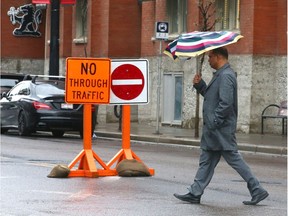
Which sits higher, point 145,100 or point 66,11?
point 66,11

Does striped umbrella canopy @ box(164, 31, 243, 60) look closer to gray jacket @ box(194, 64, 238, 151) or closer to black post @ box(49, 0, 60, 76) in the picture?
gray jacket @ box(194, 64, 238, 151)

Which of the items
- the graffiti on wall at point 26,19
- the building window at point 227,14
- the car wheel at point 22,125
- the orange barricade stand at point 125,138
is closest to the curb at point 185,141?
the car wheel at point 22,125

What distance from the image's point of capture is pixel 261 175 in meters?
16.2

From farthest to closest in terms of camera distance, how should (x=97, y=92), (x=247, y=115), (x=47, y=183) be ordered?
(x=247, y=115) < (x=97, y=92) < (x=47, y=183)

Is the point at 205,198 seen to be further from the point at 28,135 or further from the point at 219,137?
the point at 28,135

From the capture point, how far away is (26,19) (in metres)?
51.3

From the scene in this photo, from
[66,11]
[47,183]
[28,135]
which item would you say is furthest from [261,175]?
A: [66,11]

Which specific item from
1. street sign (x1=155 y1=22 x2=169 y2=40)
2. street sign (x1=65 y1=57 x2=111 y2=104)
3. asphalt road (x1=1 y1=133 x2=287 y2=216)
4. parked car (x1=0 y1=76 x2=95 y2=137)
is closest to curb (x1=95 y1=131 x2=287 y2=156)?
parked car (x1=0 y1=76 x2=95 y2=137)

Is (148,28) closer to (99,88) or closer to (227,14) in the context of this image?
(227,14)

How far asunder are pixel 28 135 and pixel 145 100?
11032 mm

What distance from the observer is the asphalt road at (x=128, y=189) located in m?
11.1

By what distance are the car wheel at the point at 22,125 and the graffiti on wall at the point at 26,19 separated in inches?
996

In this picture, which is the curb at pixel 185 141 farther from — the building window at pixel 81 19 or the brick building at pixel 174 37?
the building window at pixel 81 19

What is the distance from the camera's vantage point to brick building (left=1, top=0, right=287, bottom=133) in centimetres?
2980
